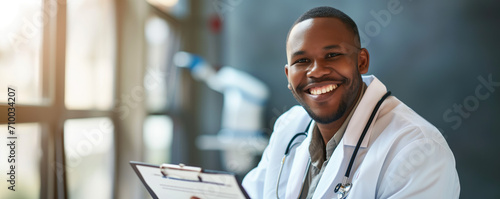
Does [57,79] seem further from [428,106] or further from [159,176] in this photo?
[428,106]

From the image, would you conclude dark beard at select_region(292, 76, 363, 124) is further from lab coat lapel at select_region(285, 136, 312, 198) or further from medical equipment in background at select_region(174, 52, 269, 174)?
medical equipment in background at select_region(174, 52, 269, 174)

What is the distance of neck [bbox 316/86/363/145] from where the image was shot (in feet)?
4.13

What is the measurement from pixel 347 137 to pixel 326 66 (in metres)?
0.20

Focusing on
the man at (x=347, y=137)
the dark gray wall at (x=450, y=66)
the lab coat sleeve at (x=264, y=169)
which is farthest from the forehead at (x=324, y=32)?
the dark gray wall at (x=450, y=66)

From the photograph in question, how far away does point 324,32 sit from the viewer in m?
1.19

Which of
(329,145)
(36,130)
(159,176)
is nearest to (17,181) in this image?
(36,130)

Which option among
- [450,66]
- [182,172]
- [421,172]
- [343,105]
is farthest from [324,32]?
[450,66]

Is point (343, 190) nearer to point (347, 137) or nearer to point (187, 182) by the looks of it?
point (347, 137)

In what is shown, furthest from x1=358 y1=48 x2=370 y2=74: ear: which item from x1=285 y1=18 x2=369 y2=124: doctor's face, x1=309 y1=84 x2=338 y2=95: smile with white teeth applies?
x1=309 y1=84 x2=338 y2=95: smile with white teeth

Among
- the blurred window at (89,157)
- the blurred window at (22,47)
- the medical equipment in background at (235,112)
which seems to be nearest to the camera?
the blurred window at (22,47)

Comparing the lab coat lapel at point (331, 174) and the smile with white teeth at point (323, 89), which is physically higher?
the smile with white teeth at point (323, 89)

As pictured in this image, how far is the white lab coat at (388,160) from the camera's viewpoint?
999 mm

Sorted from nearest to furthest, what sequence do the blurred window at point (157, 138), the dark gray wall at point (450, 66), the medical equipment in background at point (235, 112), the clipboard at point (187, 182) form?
the clipboard at point (187, 182), the dark gray wall at point (450, 66), the blurred window at point (157, 138), the medical equipment in background at point (235, 112)

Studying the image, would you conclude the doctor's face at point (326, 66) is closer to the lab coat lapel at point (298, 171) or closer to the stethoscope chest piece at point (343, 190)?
the lab coat lapel at point (298, 171)
